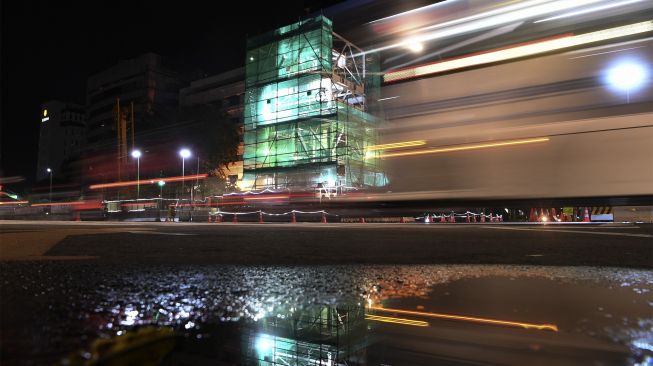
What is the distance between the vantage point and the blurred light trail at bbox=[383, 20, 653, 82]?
6992mm

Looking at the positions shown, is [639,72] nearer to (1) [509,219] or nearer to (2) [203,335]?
(2) [203,335]

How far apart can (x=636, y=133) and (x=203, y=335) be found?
24.8 feet

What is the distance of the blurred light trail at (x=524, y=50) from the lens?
6992mm

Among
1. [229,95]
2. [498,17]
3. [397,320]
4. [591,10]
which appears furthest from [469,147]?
[229,95]

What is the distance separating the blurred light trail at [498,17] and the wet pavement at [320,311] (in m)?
4.83

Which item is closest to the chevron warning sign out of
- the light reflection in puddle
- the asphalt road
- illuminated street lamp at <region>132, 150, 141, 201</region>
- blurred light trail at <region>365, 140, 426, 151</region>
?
blurred light trail at <region>365, 140, 426, 151</region>

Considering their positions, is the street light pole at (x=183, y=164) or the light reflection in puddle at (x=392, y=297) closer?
the light reflection in puddle at (x=392, y=297)

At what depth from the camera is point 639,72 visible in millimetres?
6887

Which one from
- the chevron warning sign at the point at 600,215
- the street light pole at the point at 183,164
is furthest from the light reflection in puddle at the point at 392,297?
the street light pole at the point at 183,164

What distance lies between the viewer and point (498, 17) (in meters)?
8.06

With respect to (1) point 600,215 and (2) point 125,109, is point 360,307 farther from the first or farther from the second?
(2) point 125,109

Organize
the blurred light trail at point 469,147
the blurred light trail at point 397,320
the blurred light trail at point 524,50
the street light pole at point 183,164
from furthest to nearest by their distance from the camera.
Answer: the street light pole at point 183,164 → the blurred light trail at point 469,147 → the blurred light trail at point 524,50 → the blurred light trail at point 397,320

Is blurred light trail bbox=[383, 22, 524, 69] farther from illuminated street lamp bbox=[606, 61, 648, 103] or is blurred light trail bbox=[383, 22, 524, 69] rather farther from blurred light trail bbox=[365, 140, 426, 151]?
illuminated street lamp bbox=[606, 61, 648, 103]

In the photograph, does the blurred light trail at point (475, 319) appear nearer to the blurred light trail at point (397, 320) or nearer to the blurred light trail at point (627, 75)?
the blurred light trail at point (397, 320)
